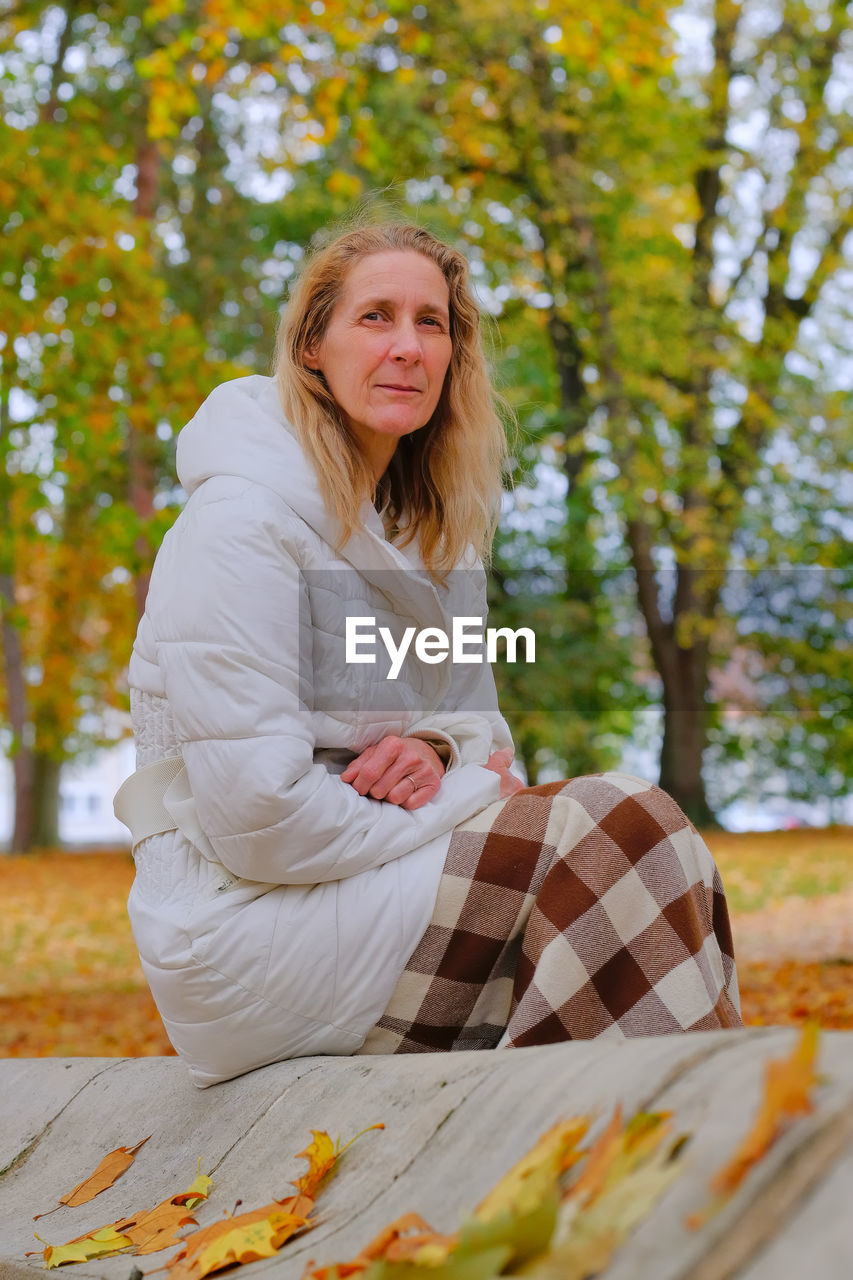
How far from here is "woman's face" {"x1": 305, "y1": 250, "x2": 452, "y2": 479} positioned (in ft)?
9.21

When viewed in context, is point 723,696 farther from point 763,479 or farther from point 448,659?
point 448,659

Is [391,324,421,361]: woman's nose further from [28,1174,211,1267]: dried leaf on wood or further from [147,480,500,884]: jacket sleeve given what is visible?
[28,1174,211,1267]: dried leaf on wood

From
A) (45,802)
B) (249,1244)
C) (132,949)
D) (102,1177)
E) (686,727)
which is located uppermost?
(249,1244)

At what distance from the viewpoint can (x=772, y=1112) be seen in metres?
1.31

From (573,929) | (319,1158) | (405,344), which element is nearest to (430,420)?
(405,344)

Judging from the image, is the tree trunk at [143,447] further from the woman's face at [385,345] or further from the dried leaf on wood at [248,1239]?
the dried leaf on wood at [248,1239]

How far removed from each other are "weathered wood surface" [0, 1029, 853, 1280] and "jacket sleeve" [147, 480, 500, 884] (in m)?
0.39

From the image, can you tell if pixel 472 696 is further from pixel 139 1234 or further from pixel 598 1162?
pixel 598 1162

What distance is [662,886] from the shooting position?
7.59 ft

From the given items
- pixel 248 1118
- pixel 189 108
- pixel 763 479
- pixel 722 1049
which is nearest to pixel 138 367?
pixel 189 108

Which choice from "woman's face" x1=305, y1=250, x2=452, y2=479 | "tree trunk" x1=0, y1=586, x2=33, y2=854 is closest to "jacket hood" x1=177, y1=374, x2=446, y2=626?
"woman's face" x1=305, y1=250, x2=452, y2=479

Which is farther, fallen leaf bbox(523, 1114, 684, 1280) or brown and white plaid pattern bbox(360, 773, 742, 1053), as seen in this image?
brown and white plaid pattern bbox(360, 773, 742, 1053)

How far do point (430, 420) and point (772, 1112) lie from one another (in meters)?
2.04

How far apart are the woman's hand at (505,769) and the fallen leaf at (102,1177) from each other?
101cm
